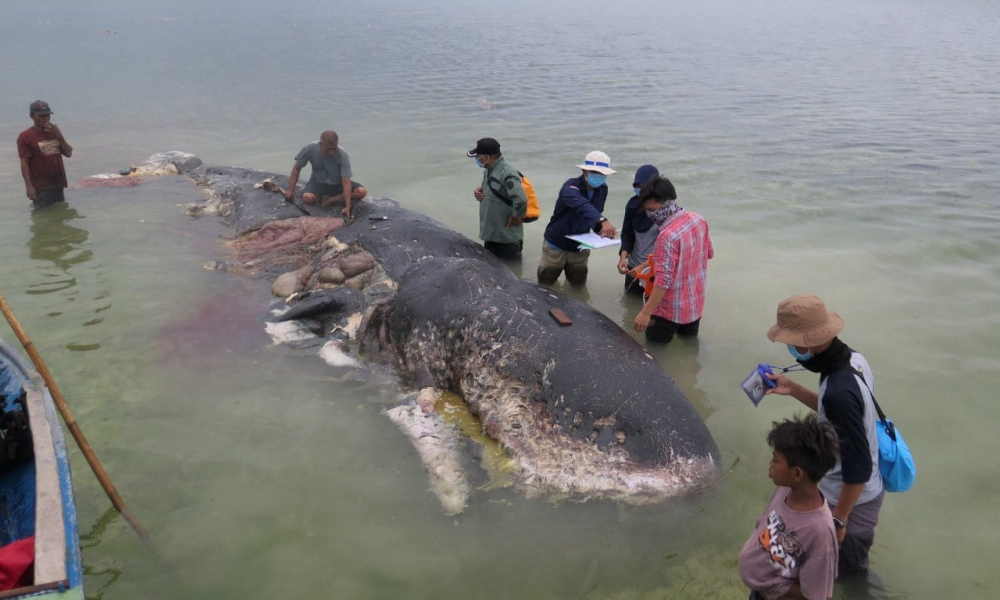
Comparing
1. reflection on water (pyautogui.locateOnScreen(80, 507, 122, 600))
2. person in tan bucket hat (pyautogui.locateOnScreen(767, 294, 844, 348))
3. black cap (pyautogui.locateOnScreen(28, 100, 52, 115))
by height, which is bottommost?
reflection on water (pyautogui.locateOnScreen(80, 507, 122, 600))

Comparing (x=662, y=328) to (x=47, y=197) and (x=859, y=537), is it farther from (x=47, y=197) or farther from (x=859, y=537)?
(x=47, y=197)

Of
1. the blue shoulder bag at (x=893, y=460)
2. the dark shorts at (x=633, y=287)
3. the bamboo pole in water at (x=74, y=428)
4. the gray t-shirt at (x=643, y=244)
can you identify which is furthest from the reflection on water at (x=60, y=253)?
the blue shoulder bag at (x=893, y=460)

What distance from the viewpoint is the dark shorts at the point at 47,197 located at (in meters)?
11.8

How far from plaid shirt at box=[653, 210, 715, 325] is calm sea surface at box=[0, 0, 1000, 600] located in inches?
27.9

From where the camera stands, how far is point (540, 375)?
532 centimetres

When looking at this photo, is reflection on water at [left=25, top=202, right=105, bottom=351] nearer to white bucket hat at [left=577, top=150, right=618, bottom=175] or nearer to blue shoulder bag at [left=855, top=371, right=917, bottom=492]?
white bucket hat at [left=577, top=150, right=618, bottom=175]

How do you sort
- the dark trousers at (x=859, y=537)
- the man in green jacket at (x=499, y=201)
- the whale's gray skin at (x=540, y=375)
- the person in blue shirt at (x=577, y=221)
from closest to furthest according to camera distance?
the dark trousers at (x=859, y=537)
the whale's gray skin at (x=540, y=375)
the person in blue shirt at (x=577, y=221)
the man in green jacket at (x=499, y=201)

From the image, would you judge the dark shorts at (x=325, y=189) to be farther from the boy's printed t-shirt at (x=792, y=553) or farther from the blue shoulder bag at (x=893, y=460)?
the boy's printed t-shirt at (x=792, y=553)

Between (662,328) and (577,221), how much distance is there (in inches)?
68.0

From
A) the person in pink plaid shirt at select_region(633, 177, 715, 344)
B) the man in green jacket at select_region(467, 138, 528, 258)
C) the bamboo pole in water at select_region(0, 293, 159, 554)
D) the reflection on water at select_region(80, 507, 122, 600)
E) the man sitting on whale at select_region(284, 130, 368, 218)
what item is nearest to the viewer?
the bamboo pole in water at select_region(0, 293, 159, 554)

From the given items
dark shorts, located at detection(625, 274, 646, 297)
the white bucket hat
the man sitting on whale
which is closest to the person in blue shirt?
the white bucket hat

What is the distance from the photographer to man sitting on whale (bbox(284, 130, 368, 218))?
9.45 metres

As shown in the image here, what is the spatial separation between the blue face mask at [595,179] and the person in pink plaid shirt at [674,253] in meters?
1.17

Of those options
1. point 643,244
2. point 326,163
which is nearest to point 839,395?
point 643,244
